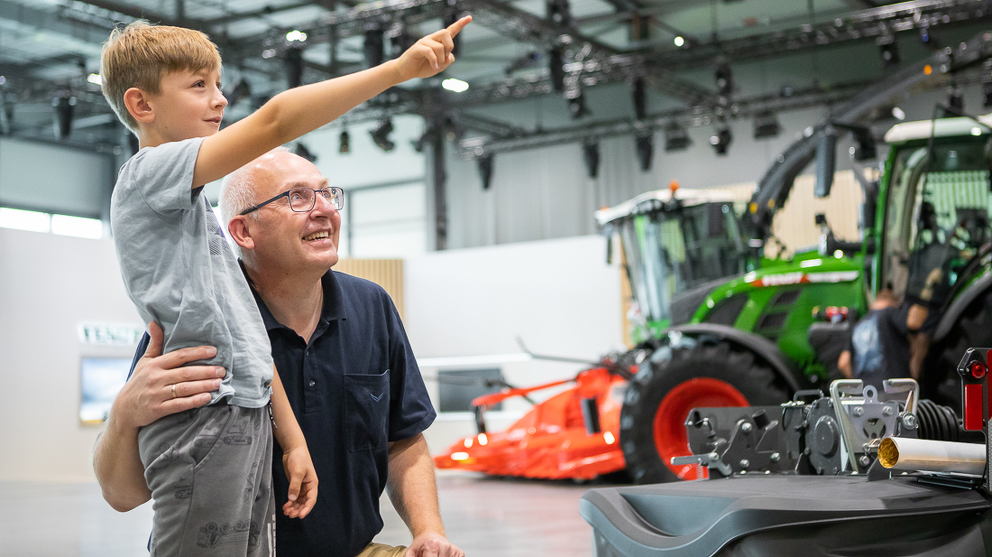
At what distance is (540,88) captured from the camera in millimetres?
15109

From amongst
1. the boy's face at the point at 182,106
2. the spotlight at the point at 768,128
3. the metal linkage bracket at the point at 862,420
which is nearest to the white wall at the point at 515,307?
the spotlight at the point at 768,128

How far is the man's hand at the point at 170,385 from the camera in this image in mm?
1328

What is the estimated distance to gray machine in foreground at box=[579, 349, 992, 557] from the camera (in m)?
1.59

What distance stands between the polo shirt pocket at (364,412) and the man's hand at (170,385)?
1.27 ft

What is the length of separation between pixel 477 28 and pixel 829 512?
45.5 ft

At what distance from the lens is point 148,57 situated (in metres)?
1.46

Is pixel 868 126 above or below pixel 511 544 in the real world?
above

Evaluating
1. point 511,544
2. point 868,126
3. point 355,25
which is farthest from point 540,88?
point 511,544

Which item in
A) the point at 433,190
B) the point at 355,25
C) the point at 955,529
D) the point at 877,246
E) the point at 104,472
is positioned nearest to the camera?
the point at 104,472

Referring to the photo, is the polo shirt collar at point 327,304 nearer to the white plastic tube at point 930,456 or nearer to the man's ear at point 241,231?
the man's ear at point 241,231

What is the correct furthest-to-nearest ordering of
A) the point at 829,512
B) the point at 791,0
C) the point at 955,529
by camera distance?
the point at 791,0
the point at 955,529
the point at 829,512

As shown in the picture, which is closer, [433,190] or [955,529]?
[955,529]

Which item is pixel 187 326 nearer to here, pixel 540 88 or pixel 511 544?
pixel 511 544

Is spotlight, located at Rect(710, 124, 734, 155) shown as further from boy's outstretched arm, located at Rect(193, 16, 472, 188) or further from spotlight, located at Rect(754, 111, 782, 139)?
boy's outstretched arm, located at Rect(193, 16, 472, 188)
